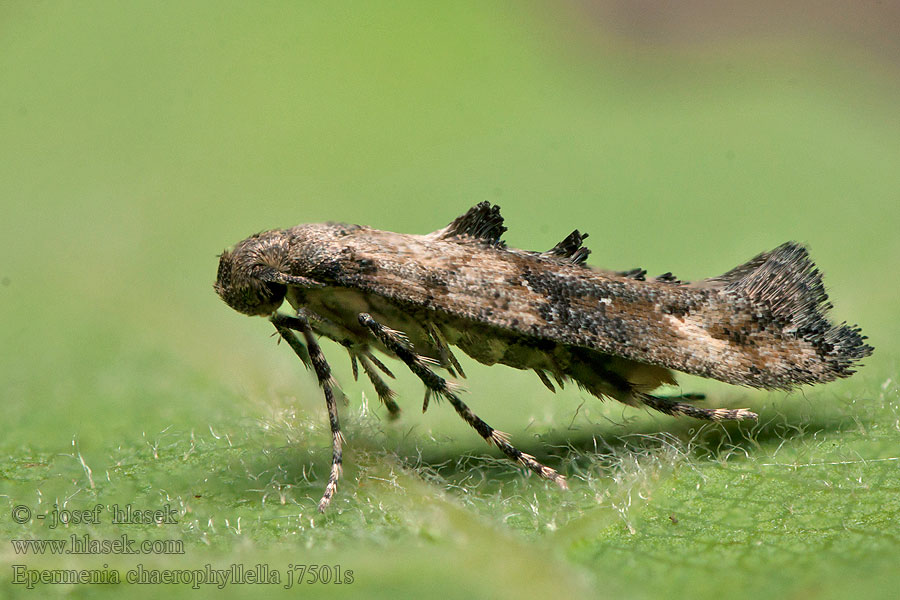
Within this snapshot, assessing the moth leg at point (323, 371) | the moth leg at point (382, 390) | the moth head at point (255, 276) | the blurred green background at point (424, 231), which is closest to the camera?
the blurred green background at point (424, 231)

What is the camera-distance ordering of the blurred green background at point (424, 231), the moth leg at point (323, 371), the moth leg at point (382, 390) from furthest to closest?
1. the moth leg at point (382, 390)
2. the moth leg at point (323, 371)
3. the blurred green background at point (424, 231)

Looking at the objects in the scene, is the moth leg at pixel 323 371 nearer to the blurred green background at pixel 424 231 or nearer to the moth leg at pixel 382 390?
the blurred green background at pixel 424 231

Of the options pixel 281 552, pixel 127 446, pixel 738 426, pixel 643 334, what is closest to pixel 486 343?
pixel 643 334

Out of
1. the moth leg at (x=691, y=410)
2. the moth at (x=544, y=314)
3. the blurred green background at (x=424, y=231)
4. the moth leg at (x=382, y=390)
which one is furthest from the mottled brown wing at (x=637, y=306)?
the moth leg at (x=382, y=390)

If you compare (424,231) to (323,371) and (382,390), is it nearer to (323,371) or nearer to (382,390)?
(382,390)

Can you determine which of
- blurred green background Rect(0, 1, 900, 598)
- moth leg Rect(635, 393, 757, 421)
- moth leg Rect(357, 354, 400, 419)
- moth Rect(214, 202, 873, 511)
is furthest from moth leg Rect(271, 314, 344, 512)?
moth leg Rect(635, 393, 757, 421)

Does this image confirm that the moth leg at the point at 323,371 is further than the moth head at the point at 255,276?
No

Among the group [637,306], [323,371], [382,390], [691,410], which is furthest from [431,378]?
[691,410]

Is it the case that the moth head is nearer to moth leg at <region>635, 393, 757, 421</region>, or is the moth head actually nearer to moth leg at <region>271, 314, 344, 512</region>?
moth leg at <region>271, 314, 344, 512</region>
